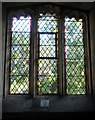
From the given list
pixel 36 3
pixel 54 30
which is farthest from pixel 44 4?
pixel 54 30

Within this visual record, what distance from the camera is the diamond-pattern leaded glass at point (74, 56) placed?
4824 mm

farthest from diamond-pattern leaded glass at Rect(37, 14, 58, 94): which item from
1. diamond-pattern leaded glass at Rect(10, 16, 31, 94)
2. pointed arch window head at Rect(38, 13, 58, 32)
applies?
diamond-pattern leaded glass at Rect(10, 16, 31, 94)

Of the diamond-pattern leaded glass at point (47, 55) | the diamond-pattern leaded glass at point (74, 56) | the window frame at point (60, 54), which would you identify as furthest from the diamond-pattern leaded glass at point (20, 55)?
the diamond-pattern leaded glass at point (74, 56)

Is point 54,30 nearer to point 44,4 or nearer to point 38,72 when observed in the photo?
point 44,4

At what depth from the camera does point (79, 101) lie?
4.64 meters

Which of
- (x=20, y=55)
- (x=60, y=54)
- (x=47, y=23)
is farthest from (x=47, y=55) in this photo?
(x=47, y=23)

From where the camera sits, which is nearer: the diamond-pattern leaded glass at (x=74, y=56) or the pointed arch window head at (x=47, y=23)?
the diamond-pattern leaded glass at (x=74, y=56)

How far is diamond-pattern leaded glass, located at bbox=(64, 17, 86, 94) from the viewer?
15.8 feet

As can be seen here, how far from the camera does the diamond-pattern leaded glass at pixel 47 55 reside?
4816 millimetres

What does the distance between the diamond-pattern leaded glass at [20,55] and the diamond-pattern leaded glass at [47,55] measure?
23 centimetres

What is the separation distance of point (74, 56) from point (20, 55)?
1.01 m

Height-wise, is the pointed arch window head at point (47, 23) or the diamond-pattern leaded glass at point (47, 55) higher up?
the pointed arch window head at point (47, 23)

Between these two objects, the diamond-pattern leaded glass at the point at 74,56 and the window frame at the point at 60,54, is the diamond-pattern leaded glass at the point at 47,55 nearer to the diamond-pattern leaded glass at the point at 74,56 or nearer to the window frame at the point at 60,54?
the window frame at the point at 60,54

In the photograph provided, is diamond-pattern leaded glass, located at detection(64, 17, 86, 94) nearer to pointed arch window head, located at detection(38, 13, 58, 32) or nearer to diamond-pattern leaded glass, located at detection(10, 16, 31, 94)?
pointed arch window head, located at detection(38, 13, 58, 32)
